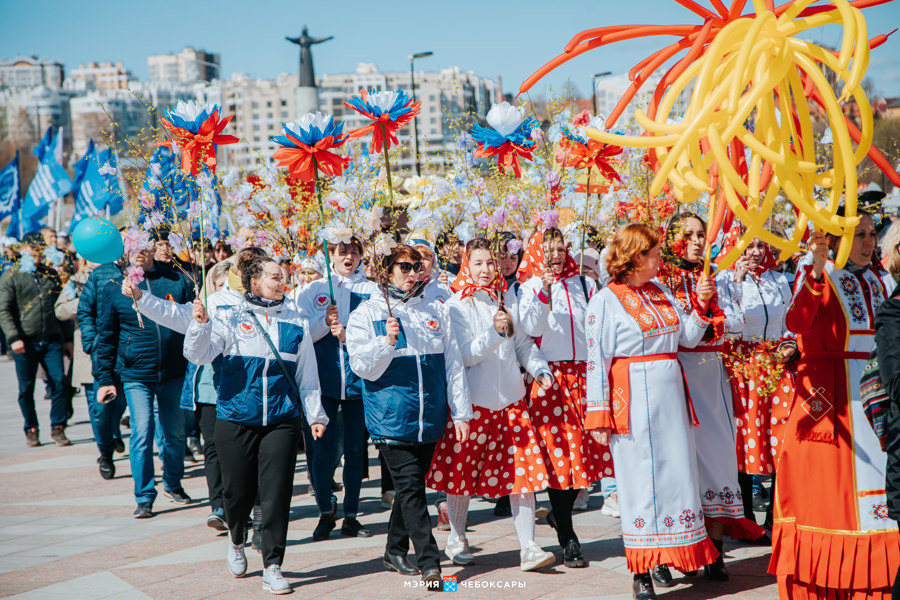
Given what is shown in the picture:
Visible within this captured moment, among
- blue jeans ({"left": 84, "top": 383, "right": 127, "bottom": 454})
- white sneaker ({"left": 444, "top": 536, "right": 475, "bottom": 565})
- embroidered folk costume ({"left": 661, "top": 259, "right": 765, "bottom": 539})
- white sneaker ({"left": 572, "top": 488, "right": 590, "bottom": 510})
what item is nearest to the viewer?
embroidered folk costume ({"left": 661, "top": 259, "right": 765, "bottom": 539})

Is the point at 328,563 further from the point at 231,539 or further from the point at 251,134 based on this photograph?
the point at 251,134

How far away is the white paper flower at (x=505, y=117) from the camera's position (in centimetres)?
522

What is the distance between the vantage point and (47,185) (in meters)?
17.8

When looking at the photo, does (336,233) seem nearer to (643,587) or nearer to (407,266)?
(407,266)

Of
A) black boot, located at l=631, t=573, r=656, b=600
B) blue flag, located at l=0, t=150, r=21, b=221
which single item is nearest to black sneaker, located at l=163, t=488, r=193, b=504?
black boot, located at l=631, t=573, r=656, b=600

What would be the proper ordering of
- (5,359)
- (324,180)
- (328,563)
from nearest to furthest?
(328,563) → (324,180) → (5,359)

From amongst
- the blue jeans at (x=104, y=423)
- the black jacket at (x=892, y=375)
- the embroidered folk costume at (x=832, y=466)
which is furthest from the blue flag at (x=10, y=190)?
the black jacket at (x=892, y=375)

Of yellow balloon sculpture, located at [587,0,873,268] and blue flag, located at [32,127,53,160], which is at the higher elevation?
blue flag, located at [32,127,53,160]

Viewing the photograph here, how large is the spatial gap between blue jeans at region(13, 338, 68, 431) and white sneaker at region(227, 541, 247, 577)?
5758 mm

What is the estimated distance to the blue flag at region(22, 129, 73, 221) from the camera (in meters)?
17.6

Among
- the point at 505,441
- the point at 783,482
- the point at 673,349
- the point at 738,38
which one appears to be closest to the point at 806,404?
the point at 783,482

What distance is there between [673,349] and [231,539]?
2816 mm

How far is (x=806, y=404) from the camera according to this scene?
430 centimetres

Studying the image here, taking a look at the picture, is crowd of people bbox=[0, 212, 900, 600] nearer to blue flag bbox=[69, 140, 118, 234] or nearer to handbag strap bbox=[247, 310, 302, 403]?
handbag strap bbox=[247, 310, 302, 403]
